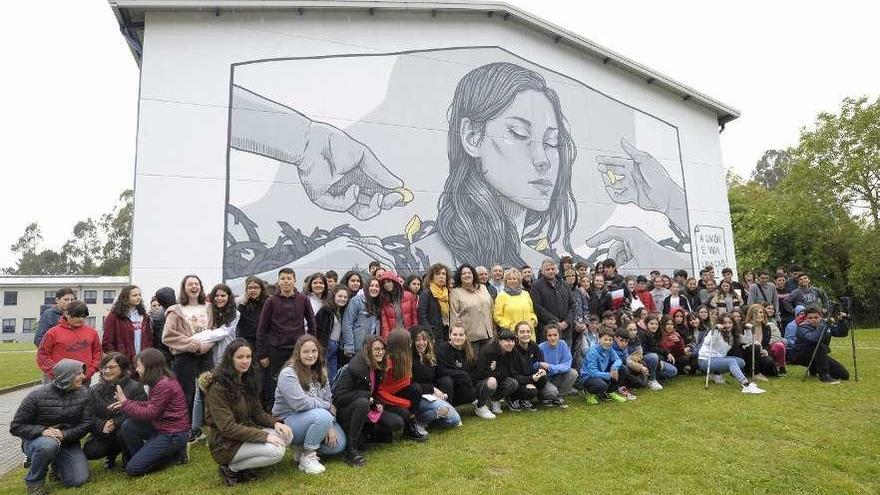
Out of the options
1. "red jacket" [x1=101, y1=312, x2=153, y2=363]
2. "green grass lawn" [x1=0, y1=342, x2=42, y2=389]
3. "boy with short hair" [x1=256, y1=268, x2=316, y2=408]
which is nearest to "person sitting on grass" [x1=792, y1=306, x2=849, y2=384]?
"boy with short hair" [x1=256, y1=268, x2=316, y2=408]

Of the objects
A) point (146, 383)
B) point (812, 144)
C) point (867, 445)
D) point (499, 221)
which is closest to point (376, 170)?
point (499, 221)

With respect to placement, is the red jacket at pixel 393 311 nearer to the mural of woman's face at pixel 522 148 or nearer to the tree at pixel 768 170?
the mural of woman's face at pixel 522 148

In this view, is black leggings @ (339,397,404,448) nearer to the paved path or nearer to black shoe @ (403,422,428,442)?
black shoe @ (403,422,428,442)

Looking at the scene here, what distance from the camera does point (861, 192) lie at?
2009 cm

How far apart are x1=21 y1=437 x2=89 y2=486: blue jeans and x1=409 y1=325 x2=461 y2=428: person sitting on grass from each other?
2785 millimetres

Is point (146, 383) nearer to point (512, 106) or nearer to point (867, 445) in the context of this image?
point (867, 445)

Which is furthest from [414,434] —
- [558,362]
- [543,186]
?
[543,186]

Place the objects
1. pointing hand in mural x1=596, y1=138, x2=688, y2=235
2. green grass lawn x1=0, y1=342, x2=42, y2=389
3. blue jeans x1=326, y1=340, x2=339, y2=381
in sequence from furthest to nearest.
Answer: pointing hand in mural x1=596, y1=138, x2=688, y2=235, green grass lawn x1=0, y1=342, x2=42, y2=389, blue jeans x1=326, y1=340, x2=339, y2=381

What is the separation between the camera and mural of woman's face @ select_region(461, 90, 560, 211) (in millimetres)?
11789

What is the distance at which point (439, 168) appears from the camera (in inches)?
442

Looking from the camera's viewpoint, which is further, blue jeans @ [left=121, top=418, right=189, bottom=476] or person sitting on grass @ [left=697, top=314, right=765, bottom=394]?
person sitting on grass @ [left=697, top=314, right=765, bottom=394]

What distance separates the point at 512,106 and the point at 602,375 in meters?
7.63

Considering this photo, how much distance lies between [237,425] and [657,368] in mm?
5680

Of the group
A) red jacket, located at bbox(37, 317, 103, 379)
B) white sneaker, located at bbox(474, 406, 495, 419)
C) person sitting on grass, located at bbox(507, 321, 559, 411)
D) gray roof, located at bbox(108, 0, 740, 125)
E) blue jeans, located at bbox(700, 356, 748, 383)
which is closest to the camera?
red jacket, located at bbox(37, 317, 103, 379)
